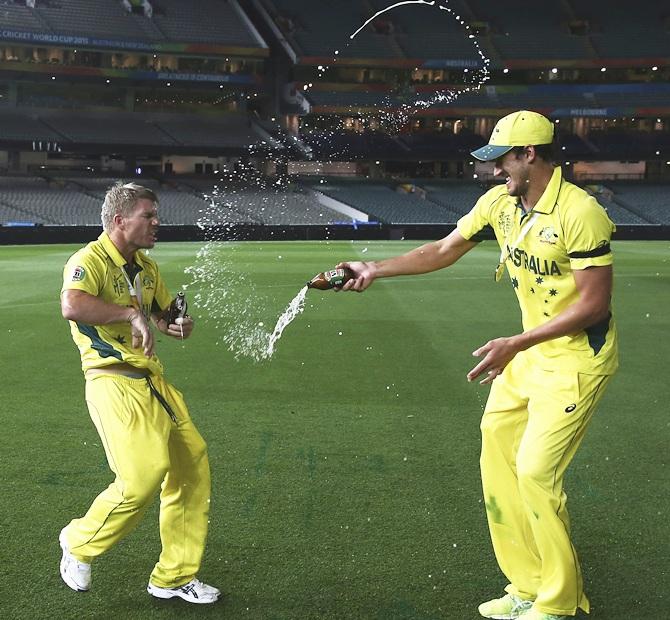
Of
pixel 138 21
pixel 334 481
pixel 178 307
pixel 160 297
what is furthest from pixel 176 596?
pixel 138 21

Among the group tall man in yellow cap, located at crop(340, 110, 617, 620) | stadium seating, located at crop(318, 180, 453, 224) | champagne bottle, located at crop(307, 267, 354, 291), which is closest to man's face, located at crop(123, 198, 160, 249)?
champagne bottle, located at crop(307, 267, 354, 291)

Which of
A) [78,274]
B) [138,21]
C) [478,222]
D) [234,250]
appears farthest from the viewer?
[138,21]

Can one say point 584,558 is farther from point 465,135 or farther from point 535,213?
→ point 465,135

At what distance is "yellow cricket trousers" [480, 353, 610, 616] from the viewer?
358cm

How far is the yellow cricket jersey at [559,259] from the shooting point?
3475mm

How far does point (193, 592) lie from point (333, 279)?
1.76 metres

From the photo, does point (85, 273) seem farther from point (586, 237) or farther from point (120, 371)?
point (586, 237)

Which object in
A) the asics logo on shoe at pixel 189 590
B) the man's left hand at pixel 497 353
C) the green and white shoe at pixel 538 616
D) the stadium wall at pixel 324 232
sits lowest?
the asics logo on shoe at pixel 189 590

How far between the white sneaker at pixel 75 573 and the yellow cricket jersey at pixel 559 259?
2.46 meters

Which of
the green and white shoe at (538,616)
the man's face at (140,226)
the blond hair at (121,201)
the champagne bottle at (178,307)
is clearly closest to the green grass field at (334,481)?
the green and white shoe at (538,616)

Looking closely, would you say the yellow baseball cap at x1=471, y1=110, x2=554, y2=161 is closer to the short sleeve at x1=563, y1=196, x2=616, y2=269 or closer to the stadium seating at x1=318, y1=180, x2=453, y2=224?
the short sleeve at x1=563, y1=196, x2=616, y2=269

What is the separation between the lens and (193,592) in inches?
157

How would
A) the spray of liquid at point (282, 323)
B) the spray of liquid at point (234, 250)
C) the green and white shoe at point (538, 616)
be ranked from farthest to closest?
the spray of liquid at point (234, 250), the spray of liquid at point (282, 323), the green and white shoe at point (538, 616)

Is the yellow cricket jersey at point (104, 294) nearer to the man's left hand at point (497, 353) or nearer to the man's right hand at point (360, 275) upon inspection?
the man's right hand at point (360, 275)
